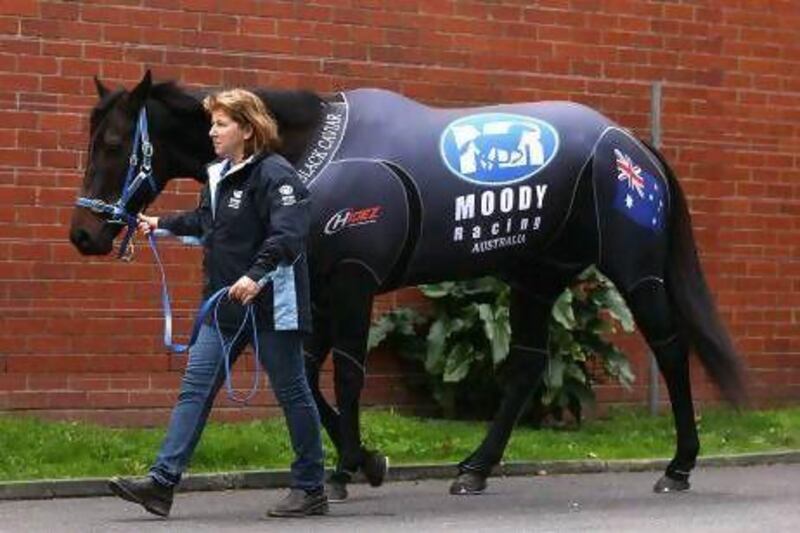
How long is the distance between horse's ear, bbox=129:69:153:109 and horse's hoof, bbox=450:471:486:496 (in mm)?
2769

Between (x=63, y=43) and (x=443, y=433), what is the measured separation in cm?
359

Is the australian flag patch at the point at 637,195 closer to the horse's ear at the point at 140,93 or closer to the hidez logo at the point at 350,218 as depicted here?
the hidez logo at the point at 350,218

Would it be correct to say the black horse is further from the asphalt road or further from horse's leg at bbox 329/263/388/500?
the asphalt road

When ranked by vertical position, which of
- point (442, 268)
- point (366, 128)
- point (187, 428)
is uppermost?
point (366, 128)

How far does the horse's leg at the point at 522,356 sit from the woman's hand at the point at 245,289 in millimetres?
2341

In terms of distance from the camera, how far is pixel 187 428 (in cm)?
742

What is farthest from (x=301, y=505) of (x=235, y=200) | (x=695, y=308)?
(x=695, y=308)

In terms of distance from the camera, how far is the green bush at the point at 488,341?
437 inches

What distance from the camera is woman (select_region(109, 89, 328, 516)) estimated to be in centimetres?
732

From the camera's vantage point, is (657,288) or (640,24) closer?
(657,288)

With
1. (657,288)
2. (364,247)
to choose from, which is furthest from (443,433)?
(364,247)

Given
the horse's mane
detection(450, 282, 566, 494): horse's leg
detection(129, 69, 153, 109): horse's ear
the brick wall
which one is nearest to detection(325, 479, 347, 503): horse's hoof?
detection(450, 282, 566, 494): horse's leg

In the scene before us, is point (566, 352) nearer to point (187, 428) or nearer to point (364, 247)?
point (364, 247)

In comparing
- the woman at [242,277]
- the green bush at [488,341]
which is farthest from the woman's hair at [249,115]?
the green bush at [488,341]
